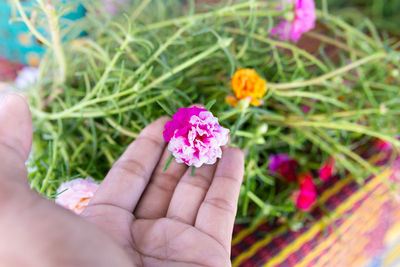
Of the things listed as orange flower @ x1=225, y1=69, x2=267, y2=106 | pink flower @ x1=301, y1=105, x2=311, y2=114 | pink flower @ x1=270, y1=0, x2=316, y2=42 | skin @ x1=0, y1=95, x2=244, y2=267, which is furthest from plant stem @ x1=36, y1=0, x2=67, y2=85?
pink flower @ x1=301, y1=105, x2=311, y2=114

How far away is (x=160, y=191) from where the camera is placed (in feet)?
1.51

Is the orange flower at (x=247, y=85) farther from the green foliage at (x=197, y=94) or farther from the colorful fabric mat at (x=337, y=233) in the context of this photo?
the colorful fabric mat at (x=337, y=233)

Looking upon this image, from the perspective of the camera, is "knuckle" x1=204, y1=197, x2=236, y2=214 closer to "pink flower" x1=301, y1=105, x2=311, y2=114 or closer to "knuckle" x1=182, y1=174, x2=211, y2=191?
"knuckle" x1=182, y1=174, x2=211, y2=191

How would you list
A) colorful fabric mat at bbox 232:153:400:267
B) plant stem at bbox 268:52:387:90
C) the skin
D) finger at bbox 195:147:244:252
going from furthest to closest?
colorful fabric mat at bbox 232:153:400:267
plant stem at bbox 268:52:387:90
finger at bbox 195:147:244:252
the skin

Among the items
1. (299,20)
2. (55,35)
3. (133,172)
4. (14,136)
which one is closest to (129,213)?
(133,172)

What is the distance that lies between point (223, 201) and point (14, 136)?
26 centimetres

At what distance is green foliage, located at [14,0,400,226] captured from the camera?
0.50m

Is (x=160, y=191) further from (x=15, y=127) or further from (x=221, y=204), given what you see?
(x=15, y=127)

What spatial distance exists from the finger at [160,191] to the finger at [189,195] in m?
0.02

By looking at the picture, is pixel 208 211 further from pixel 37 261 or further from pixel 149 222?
pixel 37 261

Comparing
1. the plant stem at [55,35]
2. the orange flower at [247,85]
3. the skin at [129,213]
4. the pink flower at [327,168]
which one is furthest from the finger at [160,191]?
the pink flower at [327,168]

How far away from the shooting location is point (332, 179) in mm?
757

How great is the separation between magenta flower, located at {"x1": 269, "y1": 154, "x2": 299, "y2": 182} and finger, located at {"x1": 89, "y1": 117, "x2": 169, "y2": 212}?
1.01ft

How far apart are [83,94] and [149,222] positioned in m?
0.29
